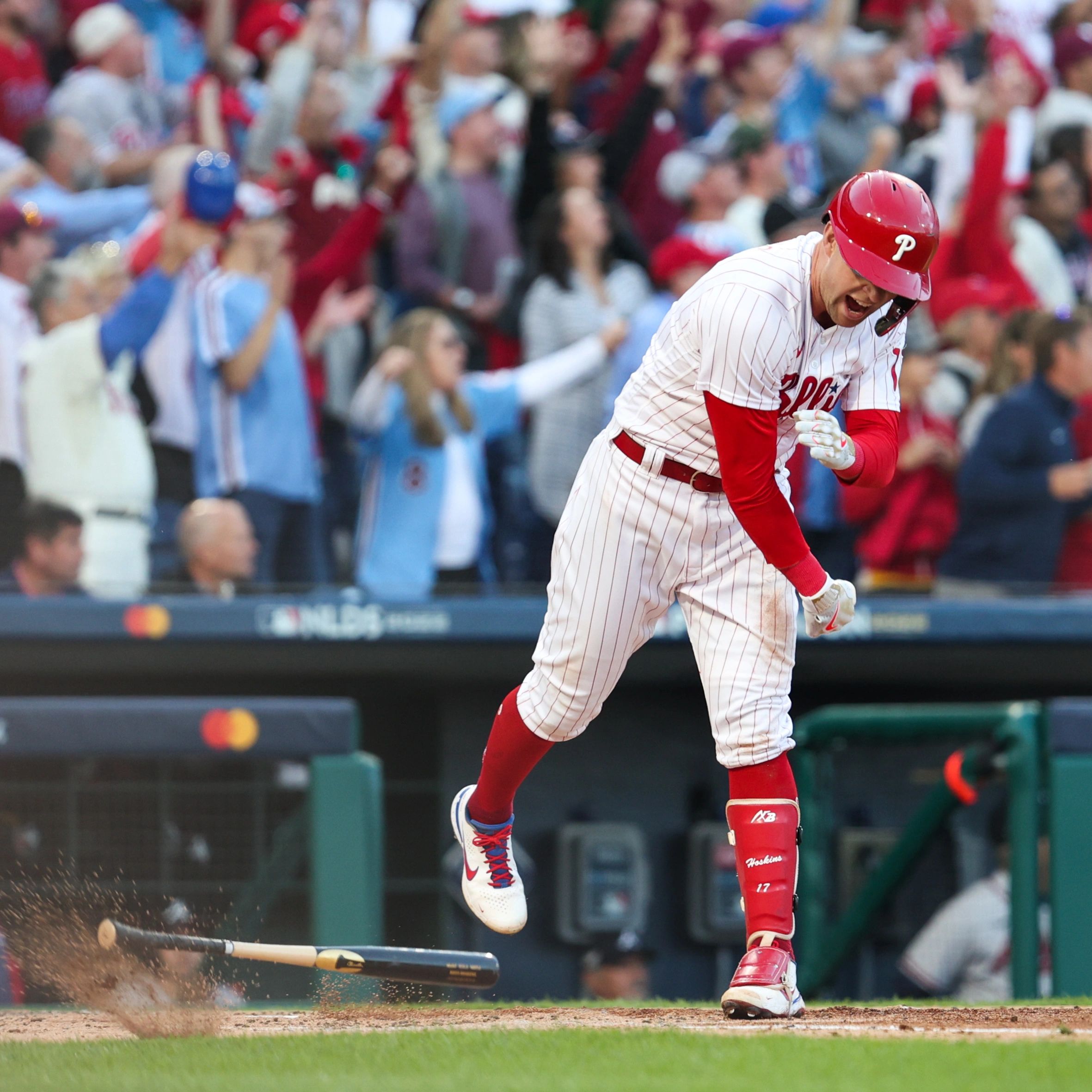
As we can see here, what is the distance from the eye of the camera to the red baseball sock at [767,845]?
372 cm

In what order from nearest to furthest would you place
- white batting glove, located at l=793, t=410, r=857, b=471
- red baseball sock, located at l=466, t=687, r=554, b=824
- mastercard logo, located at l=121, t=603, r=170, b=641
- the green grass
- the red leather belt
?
the green grass < white batting glove, located at l=793, t=410, r=857, b=471 < the red leather belt < red baseball sock, located at l=466, t=687, r=554, b=824 < mastercard logo, located at l=121, t=603, r=170, b=641

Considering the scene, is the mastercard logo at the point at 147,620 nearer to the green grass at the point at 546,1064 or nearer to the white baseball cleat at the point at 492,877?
the white baseball cleat at the point at 492,877

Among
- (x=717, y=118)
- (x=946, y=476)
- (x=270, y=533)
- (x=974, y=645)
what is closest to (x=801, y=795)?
(x=974, y=645)

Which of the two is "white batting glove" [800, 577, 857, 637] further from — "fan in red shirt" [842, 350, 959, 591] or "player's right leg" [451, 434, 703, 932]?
"fan in red shirt" [842, 350, 959, 591]

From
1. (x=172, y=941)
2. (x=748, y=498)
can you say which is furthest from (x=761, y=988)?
(x=172, y=941)

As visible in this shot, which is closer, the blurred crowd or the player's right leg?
the player's right leg

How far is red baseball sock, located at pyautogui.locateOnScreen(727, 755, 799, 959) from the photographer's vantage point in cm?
372

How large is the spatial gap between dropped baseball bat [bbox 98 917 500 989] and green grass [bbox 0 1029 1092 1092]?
21 cm

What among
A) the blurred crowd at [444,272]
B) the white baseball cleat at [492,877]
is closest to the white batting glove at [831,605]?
the white baseball cleat at [492,877]

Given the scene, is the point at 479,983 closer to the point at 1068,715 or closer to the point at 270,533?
the point at 1068,715

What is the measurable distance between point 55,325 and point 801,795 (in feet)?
9.83

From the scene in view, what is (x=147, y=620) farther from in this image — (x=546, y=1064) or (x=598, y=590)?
(x=546, y=1064)

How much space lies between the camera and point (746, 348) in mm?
3500

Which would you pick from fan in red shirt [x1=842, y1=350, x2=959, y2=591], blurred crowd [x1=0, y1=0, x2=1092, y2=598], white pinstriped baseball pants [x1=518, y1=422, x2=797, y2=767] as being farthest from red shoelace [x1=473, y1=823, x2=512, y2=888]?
fan in red shirt [x1=842, y1=350, x2=959, y2=591]
